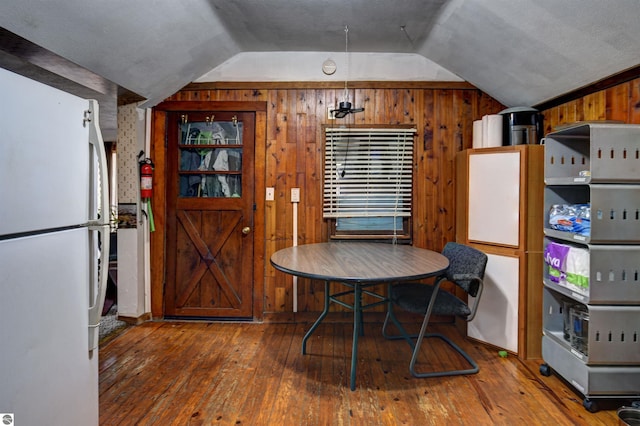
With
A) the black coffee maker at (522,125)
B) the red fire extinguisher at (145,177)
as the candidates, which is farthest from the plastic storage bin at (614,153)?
the red fire extinguisher at (145,177)

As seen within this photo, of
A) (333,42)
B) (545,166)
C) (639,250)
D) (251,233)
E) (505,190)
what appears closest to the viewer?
(639,250)

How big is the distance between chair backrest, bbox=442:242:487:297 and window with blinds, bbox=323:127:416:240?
27.8 inches

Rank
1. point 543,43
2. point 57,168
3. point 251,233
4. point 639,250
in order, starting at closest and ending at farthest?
point 57,168
point 639,250
point 543,43
point 251,233

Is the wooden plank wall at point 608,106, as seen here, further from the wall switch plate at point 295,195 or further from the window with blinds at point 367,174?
the wall switch plate at point 295,195

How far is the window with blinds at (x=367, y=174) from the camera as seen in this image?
3328 mm

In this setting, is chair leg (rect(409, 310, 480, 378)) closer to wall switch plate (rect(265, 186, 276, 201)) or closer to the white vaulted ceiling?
wall switch plate (rect(265, 186, 276, 201))

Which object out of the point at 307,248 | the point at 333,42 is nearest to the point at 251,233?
the point at 307,248

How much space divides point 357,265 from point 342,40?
2.10 m

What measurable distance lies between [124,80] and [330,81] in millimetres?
1794

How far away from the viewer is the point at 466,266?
2.53m

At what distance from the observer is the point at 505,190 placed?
268 cm

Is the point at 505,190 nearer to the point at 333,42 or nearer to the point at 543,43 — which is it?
the point at 543,43

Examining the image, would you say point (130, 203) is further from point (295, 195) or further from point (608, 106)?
point (608, 106)

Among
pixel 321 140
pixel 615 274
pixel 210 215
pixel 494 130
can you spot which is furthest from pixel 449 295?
pixel 210 215
